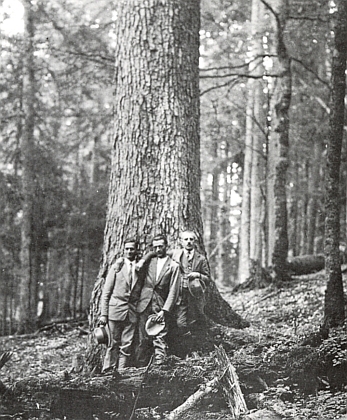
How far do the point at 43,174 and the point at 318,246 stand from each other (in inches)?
379

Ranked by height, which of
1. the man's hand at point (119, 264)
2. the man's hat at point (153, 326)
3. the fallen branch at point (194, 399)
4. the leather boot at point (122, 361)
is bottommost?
the leather boot at point (122, 361)

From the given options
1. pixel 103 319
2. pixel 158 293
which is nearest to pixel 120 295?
pixel 103 319

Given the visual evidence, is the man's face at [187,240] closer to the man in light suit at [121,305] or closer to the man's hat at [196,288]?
the man's hat at [196,288]

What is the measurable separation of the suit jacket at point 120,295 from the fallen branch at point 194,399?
1.94 m

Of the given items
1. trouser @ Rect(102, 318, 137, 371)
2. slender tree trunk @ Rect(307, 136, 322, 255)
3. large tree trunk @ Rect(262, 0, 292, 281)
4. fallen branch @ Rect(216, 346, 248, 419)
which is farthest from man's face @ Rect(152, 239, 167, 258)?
slender tree trunk @ Rect(307, 136, 322, 255)

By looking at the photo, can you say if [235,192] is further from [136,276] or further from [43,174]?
[136,276]

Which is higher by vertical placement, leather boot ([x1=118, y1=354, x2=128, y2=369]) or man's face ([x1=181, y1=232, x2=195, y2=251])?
man's face ([x1=181, y1=232, x2=195, y2=251])

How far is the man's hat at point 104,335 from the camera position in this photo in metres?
7.11

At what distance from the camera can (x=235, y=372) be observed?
5238mm

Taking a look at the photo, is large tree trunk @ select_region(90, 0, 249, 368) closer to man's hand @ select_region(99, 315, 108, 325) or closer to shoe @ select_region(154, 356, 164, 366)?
man's hand @ select_region(99, 315, 108, 325)

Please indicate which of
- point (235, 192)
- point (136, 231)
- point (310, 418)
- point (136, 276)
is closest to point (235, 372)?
point (310, 418)

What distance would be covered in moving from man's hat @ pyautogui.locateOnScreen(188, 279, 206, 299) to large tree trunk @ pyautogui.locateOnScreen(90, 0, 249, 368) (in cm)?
65

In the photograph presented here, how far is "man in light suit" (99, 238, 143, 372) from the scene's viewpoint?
6980 millimetres

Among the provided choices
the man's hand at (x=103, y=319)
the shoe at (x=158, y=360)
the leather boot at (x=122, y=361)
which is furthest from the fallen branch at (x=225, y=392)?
the man's hand at (x=103, y=319)
